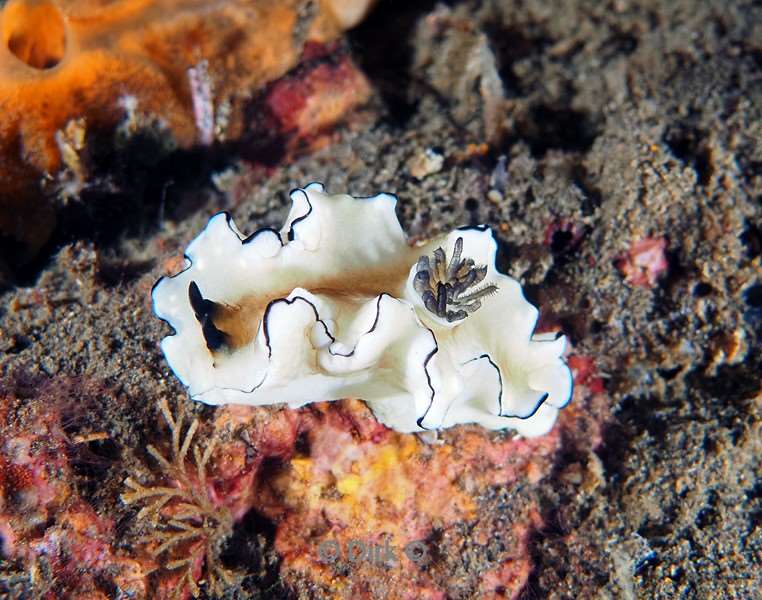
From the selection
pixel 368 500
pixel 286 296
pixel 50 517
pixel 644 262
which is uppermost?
pixel 286 296

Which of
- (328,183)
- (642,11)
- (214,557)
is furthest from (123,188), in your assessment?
(642,11)

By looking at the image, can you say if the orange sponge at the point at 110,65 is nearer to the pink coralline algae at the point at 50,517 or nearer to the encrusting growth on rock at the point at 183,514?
the pink coralline algae at the point at 50,517

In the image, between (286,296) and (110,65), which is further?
(110,65)

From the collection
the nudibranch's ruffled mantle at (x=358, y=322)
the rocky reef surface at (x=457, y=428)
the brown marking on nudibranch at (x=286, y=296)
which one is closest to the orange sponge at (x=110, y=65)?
the rocky reef surface at (x=457, y=428)

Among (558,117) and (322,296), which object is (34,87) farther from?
(558,117)

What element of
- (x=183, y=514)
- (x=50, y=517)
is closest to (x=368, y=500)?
(x=183, y=514)

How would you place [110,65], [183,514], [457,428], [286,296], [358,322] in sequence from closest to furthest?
[358,322], [286,296], [183,514], [457,428], [110,65]

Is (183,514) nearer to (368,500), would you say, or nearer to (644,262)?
(368,500)
